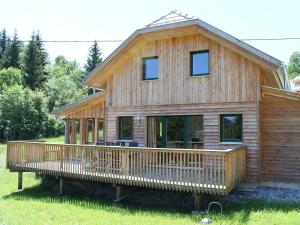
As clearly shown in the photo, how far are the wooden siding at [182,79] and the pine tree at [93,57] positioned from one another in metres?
41.9

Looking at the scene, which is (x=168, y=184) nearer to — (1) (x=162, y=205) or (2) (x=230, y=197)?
(1) (x=162, y=205)

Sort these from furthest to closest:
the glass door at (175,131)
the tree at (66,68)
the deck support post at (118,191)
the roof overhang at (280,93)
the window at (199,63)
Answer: the tree at (66,68) < the glass door at (175,131) < the window at (199,63) < the deck support post at (118,191) < the roof overhang at (280,93)

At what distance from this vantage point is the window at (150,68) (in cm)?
1447

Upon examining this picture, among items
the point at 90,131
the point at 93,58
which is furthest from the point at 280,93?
the point at 93,58

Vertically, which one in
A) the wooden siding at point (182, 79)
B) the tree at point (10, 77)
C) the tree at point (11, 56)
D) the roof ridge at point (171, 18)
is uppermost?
the tree at point (11, 56)

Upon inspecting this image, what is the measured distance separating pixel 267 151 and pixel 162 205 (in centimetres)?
446

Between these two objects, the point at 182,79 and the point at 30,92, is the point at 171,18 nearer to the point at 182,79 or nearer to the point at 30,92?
the point at 182,79

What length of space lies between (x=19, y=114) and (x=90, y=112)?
2205 centimetres

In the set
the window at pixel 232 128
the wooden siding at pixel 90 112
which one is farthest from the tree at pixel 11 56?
the window at pixel 232 128

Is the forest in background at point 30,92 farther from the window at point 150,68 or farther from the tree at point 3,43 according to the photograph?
the window at point 150,68

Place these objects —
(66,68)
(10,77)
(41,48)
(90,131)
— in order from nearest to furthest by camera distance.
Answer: (90,131), (10,77), (41,48), (66,68)

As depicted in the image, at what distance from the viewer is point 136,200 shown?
40.0ft

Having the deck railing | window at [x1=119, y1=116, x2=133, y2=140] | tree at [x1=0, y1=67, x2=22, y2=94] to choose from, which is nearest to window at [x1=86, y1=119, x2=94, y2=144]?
window at [x1=119, y1=116, x2=133, y2=140]

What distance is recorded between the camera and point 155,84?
14227 millimetres
